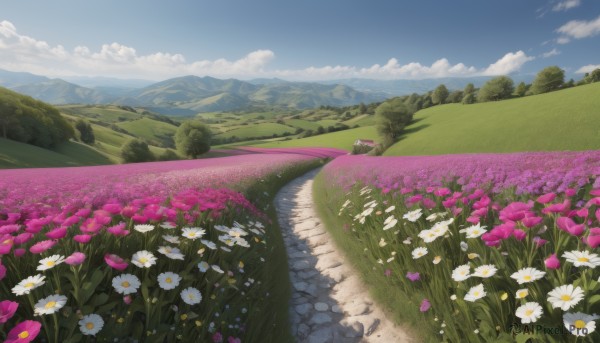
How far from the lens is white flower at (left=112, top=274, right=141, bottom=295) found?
8.09 ft

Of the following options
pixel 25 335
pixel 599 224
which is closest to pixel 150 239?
pixel 25 335

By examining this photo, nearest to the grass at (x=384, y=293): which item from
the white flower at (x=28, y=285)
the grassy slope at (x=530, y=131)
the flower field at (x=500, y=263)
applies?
the flower field at (x=500, y=263)

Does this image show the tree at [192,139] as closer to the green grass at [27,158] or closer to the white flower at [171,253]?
the green grass at [27,158]

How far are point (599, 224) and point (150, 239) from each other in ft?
16.8

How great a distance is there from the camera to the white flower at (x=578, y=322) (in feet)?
6.50

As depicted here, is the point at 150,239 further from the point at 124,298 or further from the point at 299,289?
the point at 299,289

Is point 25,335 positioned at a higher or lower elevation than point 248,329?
higher

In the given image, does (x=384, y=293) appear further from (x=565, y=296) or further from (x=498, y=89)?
(x=498, y=89)

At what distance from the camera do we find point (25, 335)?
1.75 m

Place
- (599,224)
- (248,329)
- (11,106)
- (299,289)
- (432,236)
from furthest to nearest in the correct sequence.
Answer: (11,106), (299,289), (432,236), (248,329), (599,224)

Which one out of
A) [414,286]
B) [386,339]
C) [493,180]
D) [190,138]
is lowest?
[190,138]

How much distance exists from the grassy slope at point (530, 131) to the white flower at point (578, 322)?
1001 inches

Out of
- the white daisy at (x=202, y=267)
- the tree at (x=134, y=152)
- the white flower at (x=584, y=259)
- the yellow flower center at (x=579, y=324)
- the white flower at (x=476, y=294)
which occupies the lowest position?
the tree at (x=134, y=152)

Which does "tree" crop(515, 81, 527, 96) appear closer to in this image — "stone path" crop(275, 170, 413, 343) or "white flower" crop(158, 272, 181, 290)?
"stone path" crop(275, 170, 413, 343)
